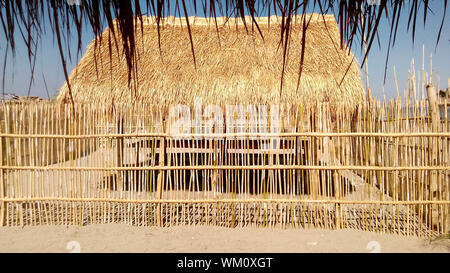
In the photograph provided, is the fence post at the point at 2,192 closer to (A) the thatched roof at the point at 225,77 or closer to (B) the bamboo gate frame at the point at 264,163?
(B) the bamboo gate frame at the point at 264,163

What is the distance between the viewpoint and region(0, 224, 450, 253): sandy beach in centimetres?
297

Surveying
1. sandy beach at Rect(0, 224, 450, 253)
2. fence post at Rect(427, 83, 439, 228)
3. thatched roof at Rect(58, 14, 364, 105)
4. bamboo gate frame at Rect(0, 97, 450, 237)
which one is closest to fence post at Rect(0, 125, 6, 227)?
bamboo gate frame at Rect(0, 97, 450, 237)

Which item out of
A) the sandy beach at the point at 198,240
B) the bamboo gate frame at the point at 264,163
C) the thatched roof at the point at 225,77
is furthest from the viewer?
the thatched roof at the point at 225,77

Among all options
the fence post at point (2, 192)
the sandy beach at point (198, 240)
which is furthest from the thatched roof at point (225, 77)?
the sandy beach at point (198, 240)

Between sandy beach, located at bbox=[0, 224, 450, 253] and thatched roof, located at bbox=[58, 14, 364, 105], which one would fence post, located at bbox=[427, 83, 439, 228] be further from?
thatched roof, located at bbox=[58, 14, 364, 105]

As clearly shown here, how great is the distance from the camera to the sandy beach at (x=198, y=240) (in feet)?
9.76

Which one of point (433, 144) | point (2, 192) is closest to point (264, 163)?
point (433, 144)

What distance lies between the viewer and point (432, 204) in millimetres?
3172

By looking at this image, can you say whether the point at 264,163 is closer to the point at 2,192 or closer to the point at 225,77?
the point at 225,77

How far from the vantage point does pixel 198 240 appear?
3.15m
